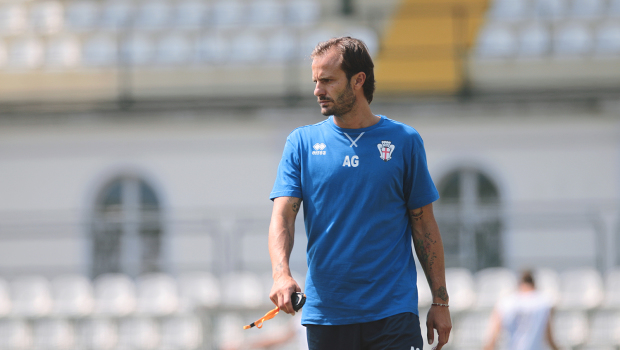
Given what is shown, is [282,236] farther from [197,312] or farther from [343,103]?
[197,312]

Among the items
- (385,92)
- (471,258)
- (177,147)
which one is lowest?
(471,258)

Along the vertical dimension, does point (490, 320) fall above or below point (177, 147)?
below

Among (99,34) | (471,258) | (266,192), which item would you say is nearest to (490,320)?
(471,258)

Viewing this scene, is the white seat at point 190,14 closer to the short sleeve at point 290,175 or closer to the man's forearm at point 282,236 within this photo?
the short sleeve at point 290,175

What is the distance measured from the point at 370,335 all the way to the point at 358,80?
97cm

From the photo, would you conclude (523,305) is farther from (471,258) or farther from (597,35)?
(597,35)

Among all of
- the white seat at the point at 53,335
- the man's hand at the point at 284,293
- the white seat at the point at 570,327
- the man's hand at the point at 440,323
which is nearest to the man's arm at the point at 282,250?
the man's hand at the point at 284,293

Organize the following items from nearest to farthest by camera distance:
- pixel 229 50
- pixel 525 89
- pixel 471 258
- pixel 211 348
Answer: pixel 211 348, pixel 471 258, pixel 525 89, pixel 229 50

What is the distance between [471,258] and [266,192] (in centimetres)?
418

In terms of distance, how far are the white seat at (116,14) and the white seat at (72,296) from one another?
6.14 meters

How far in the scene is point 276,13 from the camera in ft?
52.5

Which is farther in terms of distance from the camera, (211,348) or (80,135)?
(80,135)

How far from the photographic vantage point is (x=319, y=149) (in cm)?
306

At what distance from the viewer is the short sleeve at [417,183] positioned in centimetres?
309
